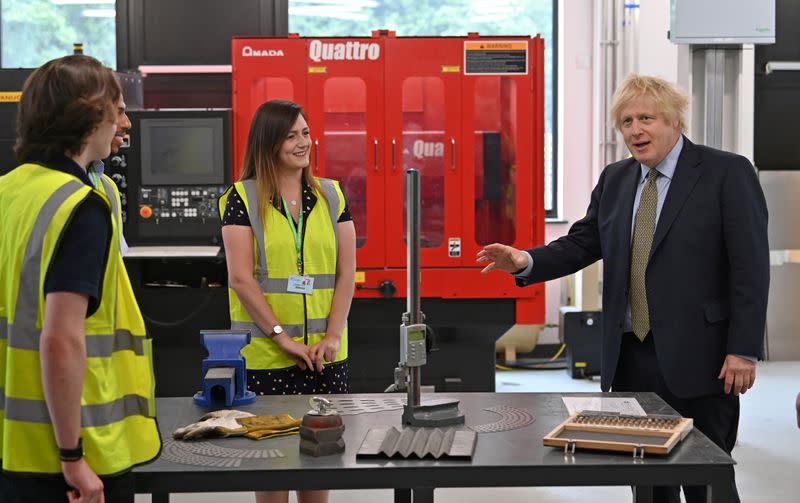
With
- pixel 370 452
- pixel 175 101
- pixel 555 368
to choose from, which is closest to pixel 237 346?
pixel 370 452

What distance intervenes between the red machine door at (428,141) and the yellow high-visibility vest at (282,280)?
184 centimetres

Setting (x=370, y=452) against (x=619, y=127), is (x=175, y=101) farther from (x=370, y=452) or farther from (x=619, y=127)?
(x=370, y=452)

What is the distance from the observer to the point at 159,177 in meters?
4.72

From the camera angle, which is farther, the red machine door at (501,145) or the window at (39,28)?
the window at (39,28)

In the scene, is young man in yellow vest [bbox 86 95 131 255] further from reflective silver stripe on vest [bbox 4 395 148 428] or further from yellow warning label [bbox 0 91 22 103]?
yellow warning label [bbox 0 91 22 103]

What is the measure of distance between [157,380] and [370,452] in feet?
9.78

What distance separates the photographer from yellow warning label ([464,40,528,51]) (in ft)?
15.3

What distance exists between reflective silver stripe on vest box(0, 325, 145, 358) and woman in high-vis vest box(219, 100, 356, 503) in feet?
3.72

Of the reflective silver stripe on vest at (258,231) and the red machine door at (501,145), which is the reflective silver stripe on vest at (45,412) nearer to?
the reflective silver stripe on vest at (258,231)

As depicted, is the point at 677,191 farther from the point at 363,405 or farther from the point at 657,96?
the point at 363,405

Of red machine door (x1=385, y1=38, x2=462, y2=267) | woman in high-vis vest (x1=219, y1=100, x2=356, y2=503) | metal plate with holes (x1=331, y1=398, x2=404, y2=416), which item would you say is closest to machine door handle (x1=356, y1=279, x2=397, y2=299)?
red machine door (x1=385, y1=38, x2=462, y2=267)

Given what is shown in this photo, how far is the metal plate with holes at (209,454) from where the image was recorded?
6.22 feet

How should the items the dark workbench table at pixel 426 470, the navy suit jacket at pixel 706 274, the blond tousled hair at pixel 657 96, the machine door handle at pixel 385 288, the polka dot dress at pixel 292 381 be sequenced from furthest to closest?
the machine door handle at pixel 385 288, the polka dot dress at pixel 292 381, the blond tousled hair at pixel 657 96, the navy suit jacket at pixel 706 274, the dark workbench table at pixel 426 470

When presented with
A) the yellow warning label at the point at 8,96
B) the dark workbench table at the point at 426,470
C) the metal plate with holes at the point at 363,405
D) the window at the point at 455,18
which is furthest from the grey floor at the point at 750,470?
the yellow warning label at the point at 8,96
